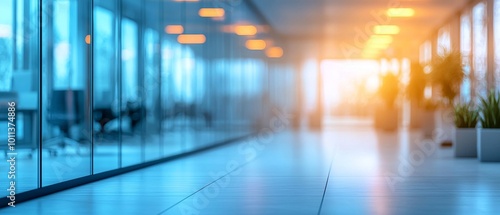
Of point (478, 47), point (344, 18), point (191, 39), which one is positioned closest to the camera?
point (191, 39)

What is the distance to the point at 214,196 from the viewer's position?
19.8ft

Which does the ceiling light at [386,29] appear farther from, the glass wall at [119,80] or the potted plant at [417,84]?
the glass wall at [119,80]

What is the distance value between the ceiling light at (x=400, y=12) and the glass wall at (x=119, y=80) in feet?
14.1

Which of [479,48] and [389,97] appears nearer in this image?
[479,48]

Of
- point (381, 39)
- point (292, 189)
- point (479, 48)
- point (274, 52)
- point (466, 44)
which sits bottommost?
point (292, 189)

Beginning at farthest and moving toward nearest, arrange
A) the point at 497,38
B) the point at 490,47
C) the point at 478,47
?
the point at 478,47
the point at 490,47
the point at 497,38

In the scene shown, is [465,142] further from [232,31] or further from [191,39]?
[232,31]

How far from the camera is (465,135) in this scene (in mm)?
11477

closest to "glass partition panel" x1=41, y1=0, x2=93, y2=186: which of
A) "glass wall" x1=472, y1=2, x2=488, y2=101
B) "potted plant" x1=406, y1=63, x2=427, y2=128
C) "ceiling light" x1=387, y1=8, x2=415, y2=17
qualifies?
"ceiling light" x1=387, y1=8, x2=415, y2=17

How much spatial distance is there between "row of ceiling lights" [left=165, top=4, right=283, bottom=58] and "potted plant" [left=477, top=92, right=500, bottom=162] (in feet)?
16.3

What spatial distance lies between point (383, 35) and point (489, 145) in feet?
49.4

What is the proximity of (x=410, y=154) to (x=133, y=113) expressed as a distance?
5328 mm

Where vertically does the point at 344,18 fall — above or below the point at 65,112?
above

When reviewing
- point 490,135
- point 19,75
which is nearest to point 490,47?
point 490,135
